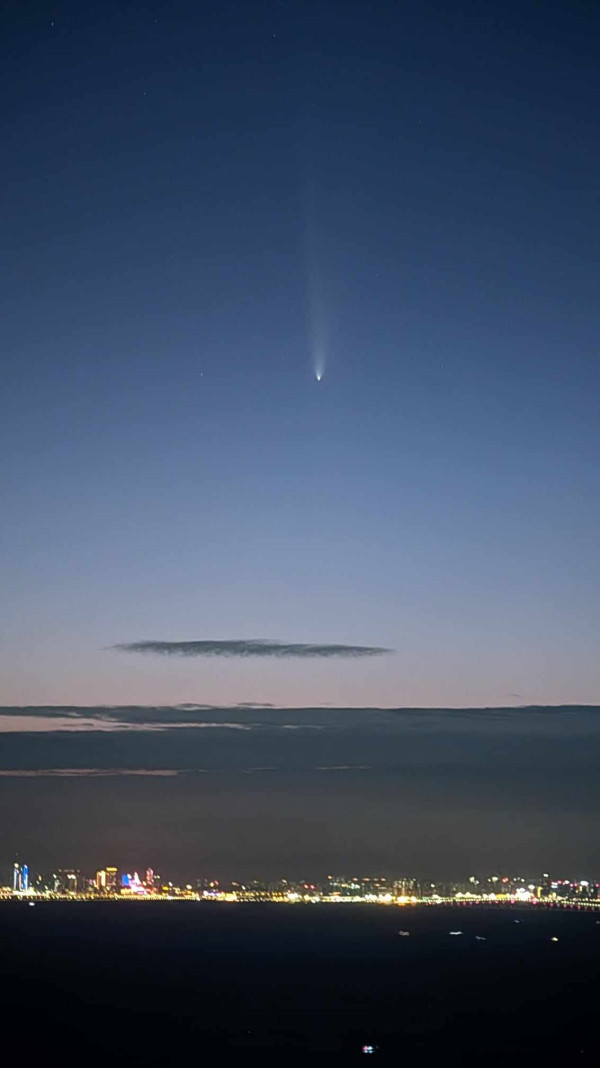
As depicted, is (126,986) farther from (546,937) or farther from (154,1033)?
(546,937)

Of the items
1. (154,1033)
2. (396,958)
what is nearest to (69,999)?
(154,1033)

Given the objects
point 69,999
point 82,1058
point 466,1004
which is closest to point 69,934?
point 69,999

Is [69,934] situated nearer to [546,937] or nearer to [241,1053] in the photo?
[546,937]

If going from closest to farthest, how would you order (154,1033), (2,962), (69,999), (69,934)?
(154,1033) < (69,999) < (2,962) < (69,934)

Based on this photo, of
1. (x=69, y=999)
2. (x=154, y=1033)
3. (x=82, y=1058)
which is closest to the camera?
(x=82, y=1058)

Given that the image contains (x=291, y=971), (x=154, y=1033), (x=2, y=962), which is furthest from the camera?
(x=2, y=962)

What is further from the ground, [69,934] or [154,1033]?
[154,1033]

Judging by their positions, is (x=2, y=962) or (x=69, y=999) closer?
(x=69, y=999)
